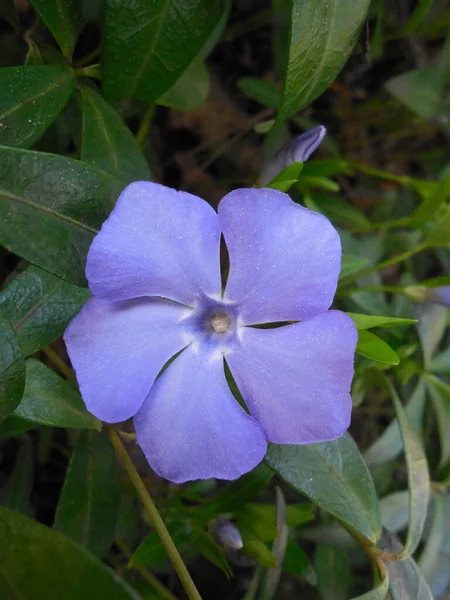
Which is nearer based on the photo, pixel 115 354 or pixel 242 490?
pixel 115 354

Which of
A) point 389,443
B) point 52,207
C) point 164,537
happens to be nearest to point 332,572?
point 389,443

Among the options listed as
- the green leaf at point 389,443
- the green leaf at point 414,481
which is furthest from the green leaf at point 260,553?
the green leaf at point 389,443

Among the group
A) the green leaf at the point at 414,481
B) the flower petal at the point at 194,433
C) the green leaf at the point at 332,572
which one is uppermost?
the flower petal at the point at 194,433

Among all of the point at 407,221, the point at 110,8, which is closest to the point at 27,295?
the point at 110,8

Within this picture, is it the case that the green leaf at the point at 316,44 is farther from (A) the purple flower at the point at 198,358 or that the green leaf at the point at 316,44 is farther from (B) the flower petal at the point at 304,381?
(B) the flower petal at the point at 304,381

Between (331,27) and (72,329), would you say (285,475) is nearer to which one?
(72,329)

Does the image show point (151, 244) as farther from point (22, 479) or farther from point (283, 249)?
point (22, 479)
